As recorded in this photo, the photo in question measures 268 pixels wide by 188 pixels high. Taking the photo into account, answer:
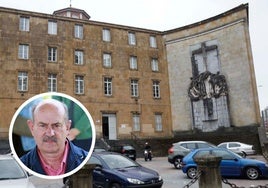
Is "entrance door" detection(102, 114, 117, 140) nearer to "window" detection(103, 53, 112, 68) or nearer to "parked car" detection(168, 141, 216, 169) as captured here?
"window" detection(103, 53, 112, 68)

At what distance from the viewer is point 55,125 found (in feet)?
6.69

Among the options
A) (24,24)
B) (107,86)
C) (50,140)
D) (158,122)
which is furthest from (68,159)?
(158,122)

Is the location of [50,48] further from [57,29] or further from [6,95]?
[6,95]

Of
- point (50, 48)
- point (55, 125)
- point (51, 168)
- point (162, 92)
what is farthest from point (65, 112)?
point (162, 92)

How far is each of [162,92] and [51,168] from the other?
3588 cm

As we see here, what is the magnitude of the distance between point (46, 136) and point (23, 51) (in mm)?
31540

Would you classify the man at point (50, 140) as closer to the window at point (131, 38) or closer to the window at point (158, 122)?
the window at point (158, 122)

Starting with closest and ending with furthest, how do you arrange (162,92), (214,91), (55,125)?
(55,125), (214,91), (162,92)

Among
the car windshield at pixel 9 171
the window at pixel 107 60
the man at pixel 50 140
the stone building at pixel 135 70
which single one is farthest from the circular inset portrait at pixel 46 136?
the window at pixel 107 60

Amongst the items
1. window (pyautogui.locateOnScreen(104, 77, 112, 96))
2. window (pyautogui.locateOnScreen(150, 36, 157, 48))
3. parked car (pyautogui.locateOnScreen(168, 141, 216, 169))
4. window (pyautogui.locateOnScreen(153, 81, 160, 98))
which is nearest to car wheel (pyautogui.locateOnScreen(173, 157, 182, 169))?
parked car (pyautogui.locateOnScreen(168, 141, 216, 169))

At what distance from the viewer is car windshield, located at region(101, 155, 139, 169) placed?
36.3 ft

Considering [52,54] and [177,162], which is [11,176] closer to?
[177,162]

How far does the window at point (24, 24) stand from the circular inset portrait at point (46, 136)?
32.2 metres

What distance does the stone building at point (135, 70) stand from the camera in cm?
3123
